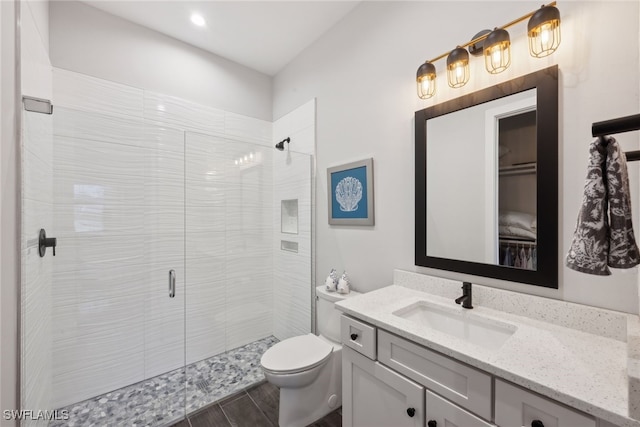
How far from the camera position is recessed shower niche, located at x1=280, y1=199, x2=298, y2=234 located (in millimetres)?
2549

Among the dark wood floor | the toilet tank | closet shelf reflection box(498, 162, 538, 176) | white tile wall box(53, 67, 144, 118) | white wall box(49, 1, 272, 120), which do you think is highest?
white wall box(49, 1, 272, 120)

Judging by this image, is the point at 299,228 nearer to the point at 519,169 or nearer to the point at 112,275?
the point at 112,275

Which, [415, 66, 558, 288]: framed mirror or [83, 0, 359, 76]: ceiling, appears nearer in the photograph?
[415, 66, 558, 288]: framed mirror

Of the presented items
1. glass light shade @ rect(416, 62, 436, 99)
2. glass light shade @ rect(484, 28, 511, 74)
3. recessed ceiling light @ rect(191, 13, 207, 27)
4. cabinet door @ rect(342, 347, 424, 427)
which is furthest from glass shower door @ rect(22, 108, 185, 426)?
glass light shade @ rect(484, 28, 511, 74)

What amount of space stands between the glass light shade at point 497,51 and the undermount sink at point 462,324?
45.1 inches

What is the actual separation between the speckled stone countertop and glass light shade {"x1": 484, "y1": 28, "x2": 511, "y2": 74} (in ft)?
3.41

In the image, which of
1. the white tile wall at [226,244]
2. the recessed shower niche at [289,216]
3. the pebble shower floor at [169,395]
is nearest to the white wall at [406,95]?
the recessed shower niche at [289,216]

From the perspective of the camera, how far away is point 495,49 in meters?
1.20

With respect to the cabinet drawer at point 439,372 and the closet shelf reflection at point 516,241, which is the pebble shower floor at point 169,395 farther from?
the closet shelf reflection at point 516,241

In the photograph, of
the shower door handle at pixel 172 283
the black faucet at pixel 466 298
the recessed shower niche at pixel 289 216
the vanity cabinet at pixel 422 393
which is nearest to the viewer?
the vanity cabinet at pixel 422 393

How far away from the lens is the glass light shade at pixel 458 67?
1.32 meters

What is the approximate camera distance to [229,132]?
2643mm

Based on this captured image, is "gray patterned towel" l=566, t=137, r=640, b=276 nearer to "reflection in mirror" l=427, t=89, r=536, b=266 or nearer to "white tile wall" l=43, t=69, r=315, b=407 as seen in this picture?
"reflection in mirror" l=427, t=89, r=536, b=266

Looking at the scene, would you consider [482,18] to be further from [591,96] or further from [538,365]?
[538,365]
